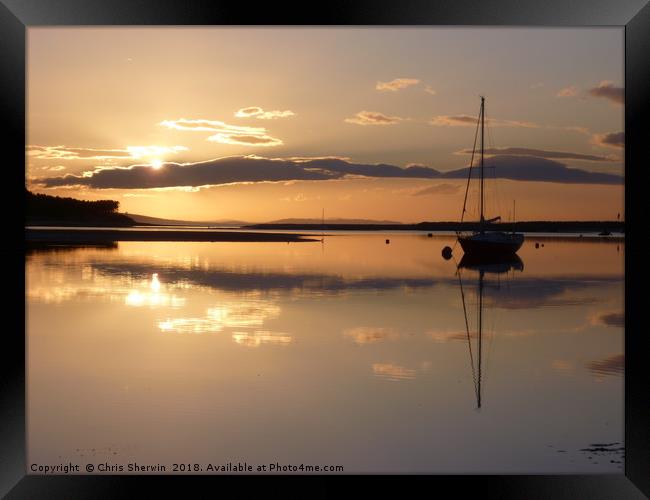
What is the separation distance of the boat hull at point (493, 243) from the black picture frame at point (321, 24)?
841 inches

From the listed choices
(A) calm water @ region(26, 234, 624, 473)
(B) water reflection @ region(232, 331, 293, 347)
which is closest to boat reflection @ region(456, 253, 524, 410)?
(A) calm water @ region(26, 234, 624, 473)

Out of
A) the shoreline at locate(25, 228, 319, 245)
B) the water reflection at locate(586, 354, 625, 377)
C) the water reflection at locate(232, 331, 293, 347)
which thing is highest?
the shoreline at locate(25, 228, 319, 245)

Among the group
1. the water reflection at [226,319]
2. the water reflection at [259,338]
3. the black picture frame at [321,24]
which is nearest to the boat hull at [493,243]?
the water reflection at [226,319]

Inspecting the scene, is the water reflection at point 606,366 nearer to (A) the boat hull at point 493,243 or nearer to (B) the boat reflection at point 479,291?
A: (B) the boat reflection at point 479,291

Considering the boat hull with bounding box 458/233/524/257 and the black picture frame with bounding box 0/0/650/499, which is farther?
the boat hull with bounding box 458/233/524/257

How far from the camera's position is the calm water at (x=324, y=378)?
16.0 feet

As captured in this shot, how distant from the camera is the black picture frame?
126 inches

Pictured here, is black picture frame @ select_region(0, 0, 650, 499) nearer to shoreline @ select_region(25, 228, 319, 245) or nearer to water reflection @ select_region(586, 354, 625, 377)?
water reflection @ select_region(586, 354, 625, 377)

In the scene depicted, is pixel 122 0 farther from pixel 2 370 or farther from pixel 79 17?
pixel 2 370

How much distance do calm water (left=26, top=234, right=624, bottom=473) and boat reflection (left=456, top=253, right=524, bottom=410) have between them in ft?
0.19

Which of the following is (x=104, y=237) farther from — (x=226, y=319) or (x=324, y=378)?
(x=324, y=378)

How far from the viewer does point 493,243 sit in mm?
24609

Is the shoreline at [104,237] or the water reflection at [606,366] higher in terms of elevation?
the shoreline at [104,237]

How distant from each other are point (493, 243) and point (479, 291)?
10.2 m
